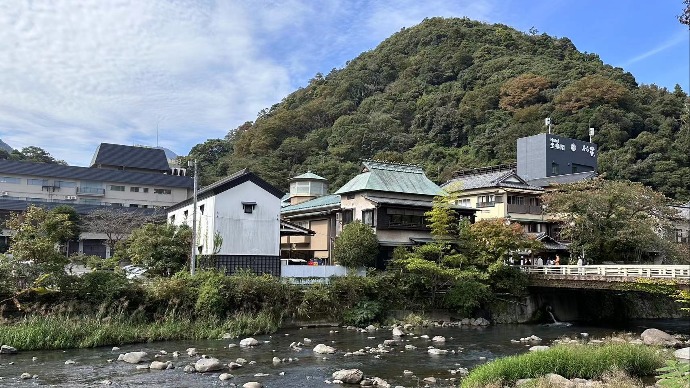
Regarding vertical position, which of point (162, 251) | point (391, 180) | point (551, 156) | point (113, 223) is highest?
point (551, 156)

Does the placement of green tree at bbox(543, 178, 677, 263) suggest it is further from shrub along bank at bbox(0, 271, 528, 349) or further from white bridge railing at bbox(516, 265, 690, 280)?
shrub along bank at bbox(0, 271, 528, 349)

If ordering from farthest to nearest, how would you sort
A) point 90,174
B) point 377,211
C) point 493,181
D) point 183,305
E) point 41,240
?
1. point 90,174
2. point 493,181
3. point 377,211
4. point 183,305
5. point 41,240

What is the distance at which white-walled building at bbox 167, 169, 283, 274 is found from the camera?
31.5 m

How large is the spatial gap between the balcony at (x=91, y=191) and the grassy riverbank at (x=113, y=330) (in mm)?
42845

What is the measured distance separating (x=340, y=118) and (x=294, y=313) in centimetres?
6046

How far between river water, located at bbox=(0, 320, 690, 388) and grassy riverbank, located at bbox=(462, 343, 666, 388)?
1811 millimetres

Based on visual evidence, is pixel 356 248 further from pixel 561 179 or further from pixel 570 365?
pixel 561 179

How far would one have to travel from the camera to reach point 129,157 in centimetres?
6925

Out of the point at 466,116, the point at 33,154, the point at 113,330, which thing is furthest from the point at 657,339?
the point at 33,154

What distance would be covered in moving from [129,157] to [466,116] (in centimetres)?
4778

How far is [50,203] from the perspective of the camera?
54844 mm

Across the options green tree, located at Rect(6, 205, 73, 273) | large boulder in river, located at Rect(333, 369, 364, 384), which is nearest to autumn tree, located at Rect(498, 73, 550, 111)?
green tree, located at Rect(6, 205, 73, 273)

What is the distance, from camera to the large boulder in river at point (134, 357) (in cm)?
1934

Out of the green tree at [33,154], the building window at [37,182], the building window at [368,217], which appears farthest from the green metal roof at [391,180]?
the green tree at [33,154]
